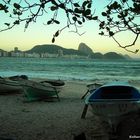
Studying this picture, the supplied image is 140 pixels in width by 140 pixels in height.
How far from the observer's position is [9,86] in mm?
21516

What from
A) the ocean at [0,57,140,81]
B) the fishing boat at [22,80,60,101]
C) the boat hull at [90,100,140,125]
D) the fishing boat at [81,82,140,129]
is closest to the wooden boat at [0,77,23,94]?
the fishing boat at [22,80,60,101]

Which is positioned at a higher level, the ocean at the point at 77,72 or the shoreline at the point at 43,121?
the shoreline at the point at 43,121

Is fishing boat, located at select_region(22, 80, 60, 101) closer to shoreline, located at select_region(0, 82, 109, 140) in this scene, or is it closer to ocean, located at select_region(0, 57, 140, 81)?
shoreline, located at select_region(0, 82, 109, 140)

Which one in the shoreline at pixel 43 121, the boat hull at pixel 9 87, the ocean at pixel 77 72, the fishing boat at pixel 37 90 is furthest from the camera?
the ocean at pixel 77 72

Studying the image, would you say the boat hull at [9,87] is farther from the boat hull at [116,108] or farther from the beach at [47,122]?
the boat hull at [116,108]

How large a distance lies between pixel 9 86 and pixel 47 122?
8.73m

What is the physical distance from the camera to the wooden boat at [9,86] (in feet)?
69.3

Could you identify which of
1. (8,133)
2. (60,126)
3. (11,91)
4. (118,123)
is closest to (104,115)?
(118,123)

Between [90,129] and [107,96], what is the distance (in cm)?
109

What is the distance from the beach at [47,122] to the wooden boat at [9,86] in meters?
2.57

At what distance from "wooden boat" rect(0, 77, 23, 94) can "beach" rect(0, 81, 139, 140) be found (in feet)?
8.44

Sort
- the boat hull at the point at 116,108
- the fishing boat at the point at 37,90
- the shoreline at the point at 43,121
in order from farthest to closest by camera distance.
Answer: the fishing boat at the point at 37,90 < the shoreline at the point at 43,121 < the boat hull at the point at 116,108

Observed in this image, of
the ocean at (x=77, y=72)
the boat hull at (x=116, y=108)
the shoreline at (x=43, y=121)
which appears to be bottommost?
the ocean at (x=77, y=72)

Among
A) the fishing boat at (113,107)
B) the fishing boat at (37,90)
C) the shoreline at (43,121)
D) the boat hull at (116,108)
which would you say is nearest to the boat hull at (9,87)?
the fishing boat at (37,90)
